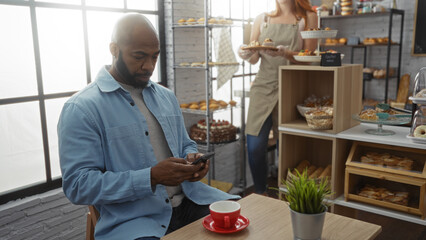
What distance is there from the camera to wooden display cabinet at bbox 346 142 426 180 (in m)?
2.01

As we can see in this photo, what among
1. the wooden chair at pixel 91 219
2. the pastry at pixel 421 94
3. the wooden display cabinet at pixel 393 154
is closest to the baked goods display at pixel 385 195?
the wooden display cabinet at pixel 393 154

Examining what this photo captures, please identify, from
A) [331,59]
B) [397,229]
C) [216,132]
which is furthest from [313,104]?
[397,229]

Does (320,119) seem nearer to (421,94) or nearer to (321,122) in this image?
(321,122)

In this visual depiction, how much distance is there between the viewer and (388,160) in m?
2.13

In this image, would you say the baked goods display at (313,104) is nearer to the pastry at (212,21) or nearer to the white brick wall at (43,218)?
the pastry at (212,21)

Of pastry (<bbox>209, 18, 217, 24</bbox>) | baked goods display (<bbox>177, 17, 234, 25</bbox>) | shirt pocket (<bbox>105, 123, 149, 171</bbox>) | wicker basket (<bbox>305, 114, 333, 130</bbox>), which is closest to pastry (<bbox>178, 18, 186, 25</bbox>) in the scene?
baked goods display (<bbox>177, 17, 234, 25</bbox>)

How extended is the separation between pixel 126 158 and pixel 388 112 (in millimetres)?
1469

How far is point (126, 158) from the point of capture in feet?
5.15

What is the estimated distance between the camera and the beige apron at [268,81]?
2.91 meters

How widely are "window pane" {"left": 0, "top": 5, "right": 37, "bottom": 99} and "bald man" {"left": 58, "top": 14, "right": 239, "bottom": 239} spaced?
0.93 metres

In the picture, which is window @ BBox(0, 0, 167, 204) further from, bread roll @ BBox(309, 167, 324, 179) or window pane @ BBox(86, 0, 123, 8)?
bread roll @ BBox(309, 167, 324, 179)

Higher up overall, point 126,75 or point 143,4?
point 143,4

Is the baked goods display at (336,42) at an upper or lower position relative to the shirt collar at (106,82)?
upper

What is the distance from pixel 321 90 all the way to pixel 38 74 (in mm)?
1798
